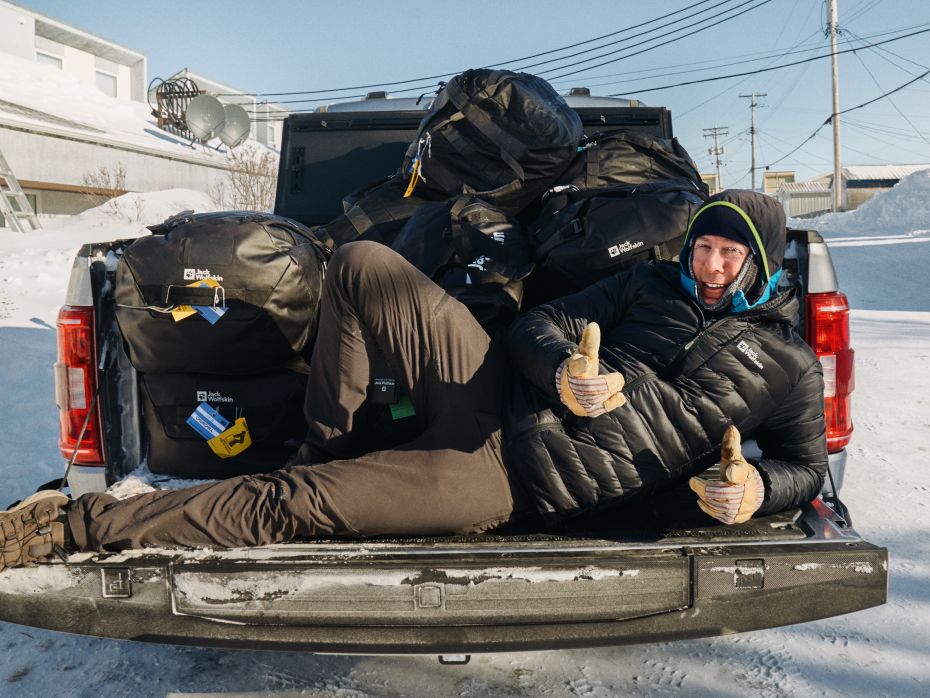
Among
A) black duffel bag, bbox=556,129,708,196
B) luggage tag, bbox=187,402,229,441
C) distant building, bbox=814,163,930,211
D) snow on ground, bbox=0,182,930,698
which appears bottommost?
snow on ground, bbox=0,182,930,698

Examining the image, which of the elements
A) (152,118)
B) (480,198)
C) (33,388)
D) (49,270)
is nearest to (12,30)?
(152,118)

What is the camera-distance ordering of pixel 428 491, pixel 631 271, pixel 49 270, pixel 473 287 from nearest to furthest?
pixel 428 491
pixel 631 271
pixel 473 287
pixel 49 270

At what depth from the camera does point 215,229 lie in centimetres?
246

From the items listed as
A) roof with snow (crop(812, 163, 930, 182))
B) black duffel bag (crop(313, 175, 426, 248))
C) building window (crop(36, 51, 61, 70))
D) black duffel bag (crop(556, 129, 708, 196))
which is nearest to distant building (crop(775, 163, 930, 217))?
roof with snow (crop(812, 163, 930, 182))

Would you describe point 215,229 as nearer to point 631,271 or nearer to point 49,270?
point 631,271

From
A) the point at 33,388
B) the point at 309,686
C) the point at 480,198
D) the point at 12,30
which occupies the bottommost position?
the point at 309,686

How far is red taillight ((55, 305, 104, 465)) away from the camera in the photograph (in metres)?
2.51

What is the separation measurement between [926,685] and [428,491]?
1.62 m

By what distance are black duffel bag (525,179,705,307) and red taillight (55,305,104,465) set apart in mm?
1540

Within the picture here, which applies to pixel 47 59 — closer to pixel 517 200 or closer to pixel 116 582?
pixel 517 200

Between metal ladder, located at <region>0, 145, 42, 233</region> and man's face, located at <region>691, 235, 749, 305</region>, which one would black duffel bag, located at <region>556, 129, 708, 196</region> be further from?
metal ladder, located at <region>0, 145, 42, 233</region>

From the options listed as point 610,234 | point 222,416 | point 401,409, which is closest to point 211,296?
point 222,416

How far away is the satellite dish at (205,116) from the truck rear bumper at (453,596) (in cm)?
2706

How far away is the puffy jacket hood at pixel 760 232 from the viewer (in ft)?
7.30
